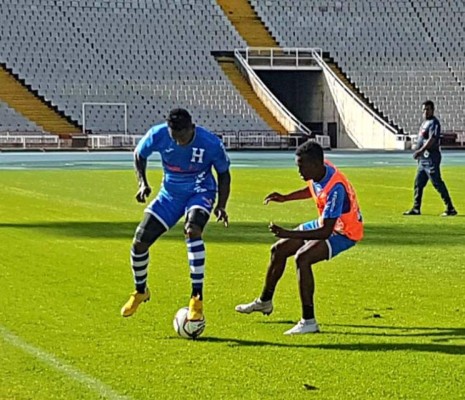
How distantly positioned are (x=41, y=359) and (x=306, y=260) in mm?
2055

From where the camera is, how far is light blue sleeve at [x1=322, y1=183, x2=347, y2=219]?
7.80m

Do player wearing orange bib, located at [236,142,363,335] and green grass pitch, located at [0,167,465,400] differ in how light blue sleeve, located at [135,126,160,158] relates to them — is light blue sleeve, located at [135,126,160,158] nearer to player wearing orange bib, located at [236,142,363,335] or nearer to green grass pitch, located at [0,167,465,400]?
player wearing orange bib, located at [236,142,363,335]

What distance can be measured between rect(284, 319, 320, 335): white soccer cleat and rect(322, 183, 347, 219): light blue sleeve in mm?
776

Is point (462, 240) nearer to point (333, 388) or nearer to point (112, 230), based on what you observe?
point (112, 230)

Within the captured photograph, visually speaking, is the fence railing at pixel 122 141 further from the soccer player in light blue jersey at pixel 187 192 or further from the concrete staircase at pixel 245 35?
the soccer player in light blue jersey at pixel 187 192

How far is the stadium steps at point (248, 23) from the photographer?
55.1 m

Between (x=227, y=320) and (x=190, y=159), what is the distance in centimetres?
133

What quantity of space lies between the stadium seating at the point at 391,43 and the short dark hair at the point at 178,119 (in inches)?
1806

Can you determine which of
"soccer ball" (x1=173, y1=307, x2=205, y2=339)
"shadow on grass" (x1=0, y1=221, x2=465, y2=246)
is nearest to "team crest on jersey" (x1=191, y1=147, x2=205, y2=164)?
"soccer ball" (x1=173, y1=307, x2=205, y2=339)

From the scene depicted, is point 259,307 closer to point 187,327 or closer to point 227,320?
point 227,320

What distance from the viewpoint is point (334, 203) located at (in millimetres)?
7820

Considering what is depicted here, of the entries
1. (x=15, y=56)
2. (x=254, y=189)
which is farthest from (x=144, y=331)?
(x=15, y=56)

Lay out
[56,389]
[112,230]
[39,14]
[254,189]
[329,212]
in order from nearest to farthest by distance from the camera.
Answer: [56,389], [329,212], [112,230], [254,189], [39,14]

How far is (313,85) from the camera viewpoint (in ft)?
178
